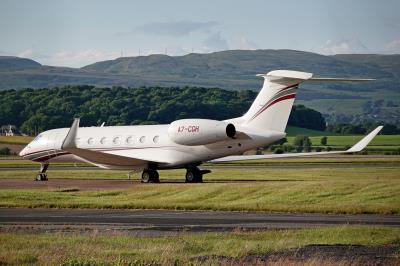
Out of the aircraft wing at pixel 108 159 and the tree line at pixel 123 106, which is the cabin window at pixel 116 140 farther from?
the tree line at pixel 123 106

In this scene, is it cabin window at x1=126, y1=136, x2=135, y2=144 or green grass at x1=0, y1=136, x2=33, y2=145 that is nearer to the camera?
cabin window at x1=126, y1=136, x2=135, y2=144

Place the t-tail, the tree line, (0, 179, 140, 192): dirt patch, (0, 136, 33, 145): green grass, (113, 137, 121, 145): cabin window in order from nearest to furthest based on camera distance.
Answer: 1. (0, 179, 140, 192): dirt patch
2. the t-tail
3. (113, 137, 121, 145): cabin window
4. (0, 136, 33, 145): green grass
5. the tree line

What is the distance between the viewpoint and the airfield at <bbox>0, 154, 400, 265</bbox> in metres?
19.0

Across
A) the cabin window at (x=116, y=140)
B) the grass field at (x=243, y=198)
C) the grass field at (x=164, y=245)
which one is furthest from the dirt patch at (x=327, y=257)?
the cabin window at (x=116, y=140)

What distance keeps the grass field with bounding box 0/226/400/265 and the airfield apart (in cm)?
2

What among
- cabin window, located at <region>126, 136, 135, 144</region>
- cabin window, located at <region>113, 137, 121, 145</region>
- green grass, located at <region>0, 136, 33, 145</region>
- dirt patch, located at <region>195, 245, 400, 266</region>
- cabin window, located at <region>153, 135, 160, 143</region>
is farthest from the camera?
A: green grass, located at <region>0, 136, 33, 145</region>

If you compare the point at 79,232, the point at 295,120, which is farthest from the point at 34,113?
the point at 79,232

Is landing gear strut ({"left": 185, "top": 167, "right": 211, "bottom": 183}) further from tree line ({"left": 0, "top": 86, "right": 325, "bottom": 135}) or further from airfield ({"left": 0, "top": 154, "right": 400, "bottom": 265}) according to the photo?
tree line ({"left": 0, "top": 86, "right": 325, "bottom": 135})

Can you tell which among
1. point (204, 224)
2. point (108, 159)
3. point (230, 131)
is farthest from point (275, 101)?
point (204, 224)

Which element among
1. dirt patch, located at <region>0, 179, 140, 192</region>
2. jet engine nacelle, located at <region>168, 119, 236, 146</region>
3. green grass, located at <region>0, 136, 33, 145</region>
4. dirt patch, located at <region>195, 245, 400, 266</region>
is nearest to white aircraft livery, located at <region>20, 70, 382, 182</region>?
jet engine nacelle, located at <region>168, 119, 236, 146</region>

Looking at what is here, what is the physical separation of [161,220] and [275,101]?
18760 mm

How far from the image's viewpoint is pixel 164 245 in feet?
67.7

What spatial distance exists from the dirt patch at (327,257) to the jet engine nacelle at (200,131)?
25.8 metres

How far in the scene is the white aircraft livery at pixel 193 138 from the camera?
4600 cm
